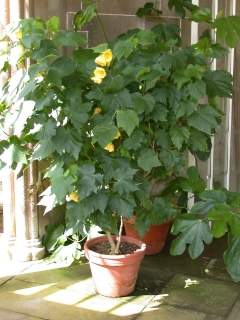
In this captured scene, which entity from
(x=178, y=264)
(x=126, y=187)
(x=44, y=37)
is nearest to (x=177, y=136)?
(x=126, y=187)

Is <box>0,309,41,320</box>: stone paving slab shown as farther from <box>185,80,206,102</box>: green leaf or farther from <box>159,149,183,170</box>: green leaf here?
<box>185,80,206,102</box>: green leaf

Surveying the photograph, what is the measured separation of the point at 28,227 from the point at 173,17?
1554mm

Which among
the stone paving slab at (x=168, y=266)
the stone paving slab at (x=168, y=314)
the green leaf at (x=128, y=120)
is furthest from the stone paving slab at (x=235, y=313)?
the green leaf at (x=128, y=120)

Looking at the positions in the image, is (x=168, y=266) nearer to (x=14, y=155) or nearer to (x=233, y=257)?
(x=233, y=257)

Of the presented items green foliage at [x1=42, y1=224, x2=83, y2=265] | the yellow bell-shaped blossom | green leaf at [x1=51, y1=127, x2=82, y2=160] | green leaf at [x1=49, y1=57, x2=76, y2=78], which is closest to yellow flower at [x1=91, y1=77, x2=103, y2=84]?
the yellow bell-shaped blossom

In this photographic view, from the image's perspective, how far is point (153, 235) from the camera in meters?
3.38

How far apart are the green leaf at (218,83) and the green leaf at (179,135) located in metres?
0.26

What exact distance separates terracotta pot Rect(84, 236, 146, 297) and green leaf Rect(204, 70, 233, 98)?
872mm

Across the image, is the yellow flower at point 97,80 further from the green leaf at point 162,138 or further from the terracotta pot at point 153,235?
the terracotta pot at point 153,235

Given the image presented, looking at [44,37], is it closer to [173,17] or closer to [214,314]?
[173,17]

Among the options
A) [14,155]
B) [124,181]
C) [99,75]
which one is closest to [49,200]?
[14,155]

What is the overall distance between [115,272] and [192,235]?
53 cm

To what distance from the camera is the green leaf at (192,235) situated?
2.45 meters

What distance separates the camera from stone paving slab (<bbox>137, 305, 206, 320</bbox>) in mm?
2658
